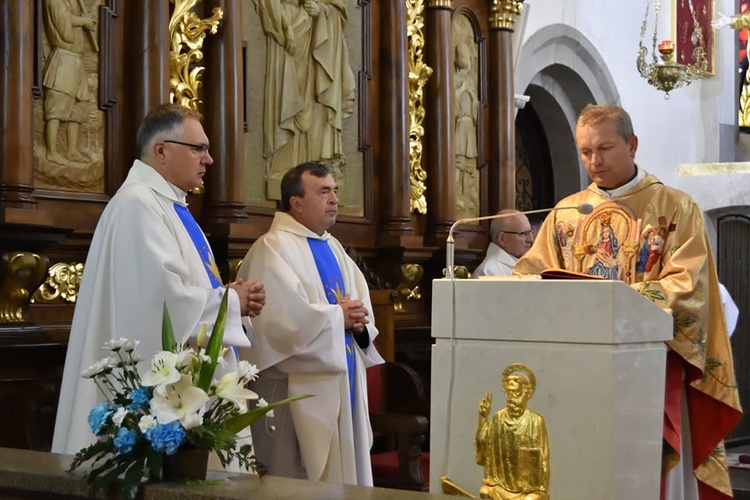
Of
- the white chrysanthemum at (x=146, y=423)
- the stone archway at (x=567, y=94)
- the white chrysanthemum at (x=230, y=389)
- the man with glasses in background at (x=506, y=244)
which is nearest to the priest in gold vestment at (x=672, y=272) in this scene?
the white chrysanthemum at (x=230, y=389)

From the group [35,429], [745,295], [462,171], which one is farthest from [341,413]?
[745,295]

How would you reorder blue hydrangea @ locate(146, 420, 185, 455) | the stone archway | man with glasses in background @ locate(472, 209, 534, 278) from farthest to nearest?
the stone archway → man with glasses in background @ locate(472, 209, 534, 278) → blue hydrangea @ locate(146, 420, 185, 455)

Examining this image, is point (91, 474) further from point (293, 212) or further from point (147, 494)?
point (293, 212)

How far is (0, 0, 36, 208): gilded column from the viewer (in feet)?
14.7

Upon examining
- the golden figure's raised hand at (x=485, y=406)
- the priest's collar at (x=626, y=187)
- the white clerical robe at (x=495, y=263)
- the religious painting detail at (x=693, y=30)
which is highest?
the religious painting detail at (x=693, y=30)

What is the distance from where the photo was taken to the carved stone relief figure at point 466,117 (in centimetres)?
769

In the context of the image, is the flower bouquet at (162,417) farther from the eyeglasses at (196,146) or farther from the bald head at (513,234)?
the bald head at (513,234)

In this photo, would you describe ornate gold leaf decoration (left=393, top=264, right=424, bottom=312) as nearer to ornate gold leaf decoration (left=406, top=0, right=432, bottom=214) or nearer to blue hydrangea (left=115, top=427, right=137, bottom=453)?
ornate gold leaf decoration (left=406, top=0, right=432, bottom=214)

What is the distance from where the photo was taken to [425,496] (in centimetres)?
257

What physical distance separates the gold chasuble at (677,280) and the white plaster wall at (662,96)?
220 inches

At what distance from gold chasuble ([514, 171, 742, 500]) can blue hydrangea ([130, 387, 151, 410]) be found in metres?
1.95

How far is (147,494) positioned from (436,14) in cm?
517

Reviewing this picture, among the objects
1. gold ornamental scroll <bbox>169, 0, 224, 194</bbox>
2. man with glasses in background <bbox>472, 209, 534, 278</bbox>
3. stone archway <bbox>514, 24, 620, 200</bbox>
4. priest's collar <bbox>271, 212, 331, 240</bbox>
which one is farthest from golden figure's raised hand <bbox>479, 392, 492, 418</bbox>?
stone archway <bbox>514, 24, 620, 200</bbox>

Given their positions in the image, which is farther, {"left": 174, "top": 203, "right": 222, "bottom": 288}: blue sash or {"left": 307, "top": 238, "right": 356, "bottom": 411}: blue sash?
{"left": 307, "top": 238, "right": 356, "bottom": 411}: blue sash
